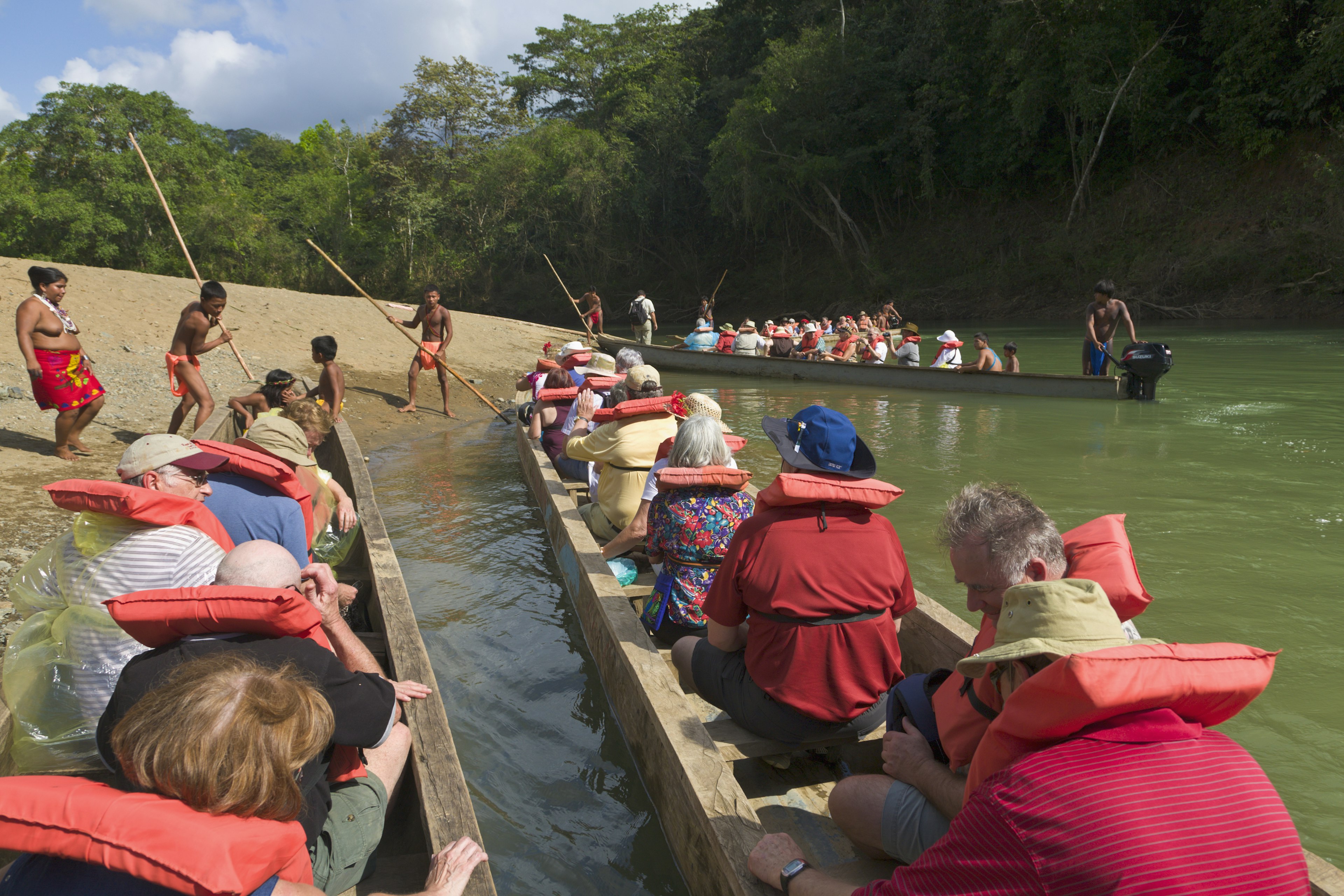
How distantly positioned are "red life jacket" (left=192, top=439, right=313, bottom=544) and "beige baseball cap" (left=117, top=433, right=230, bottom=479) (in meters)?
0.26

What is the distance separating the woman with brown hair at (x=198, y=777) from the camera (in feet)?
4.09

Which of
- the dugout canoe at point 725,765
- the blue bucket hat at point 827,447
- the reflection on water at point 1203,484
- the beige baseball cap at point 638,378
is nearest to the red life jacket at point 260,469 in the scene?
the dugout canoe at point 725,765

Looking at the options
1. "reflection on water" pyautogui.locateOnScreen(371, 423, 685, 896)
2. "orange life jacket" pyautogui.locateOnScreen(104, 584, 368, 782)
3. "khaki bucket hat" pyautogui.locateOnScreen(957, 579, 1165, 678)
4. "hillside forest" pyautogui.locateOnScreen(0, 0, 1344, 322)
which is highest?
"hillside forest" pyautogui.locateOnScreen(0, 0, 1344, 322)

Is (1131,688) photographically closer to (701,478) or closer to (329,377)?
(701,478)

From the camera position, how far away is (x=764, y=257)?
33344 mm

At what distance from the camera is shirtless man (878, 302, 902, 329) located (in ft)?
67.6

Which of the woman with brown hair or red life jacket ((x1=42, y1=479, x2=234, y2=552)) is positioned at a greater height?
red life jacket ((x1=42, y1=479, x2=234, y2=552))

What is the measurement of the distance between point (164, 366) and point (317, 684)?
9.98 meters

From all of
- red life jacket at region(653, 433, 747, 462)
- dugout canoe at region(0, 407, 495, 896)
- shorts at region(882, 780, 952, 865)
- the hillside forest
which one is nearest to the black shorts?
shorts at region(882, 780, 952, 865)

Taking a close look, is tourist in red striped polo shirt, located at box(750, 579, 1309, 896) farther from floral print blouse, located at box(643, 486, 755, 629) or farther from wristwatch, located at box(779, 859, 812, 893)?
floral print blouse, located at box(643, 486, 755, 629)

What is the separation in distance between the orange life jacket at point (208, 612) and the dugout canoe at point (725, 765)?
Answer: 1.13m

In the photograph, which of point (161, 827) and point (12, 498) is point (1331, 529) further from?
point (12, 498)

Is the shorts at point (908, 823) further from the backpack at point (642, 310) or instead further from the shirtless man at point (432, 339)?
the backpack at point (642, 310)

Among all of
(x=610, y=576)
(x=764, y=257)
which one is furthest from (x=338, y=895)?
(x=764, y=257)
